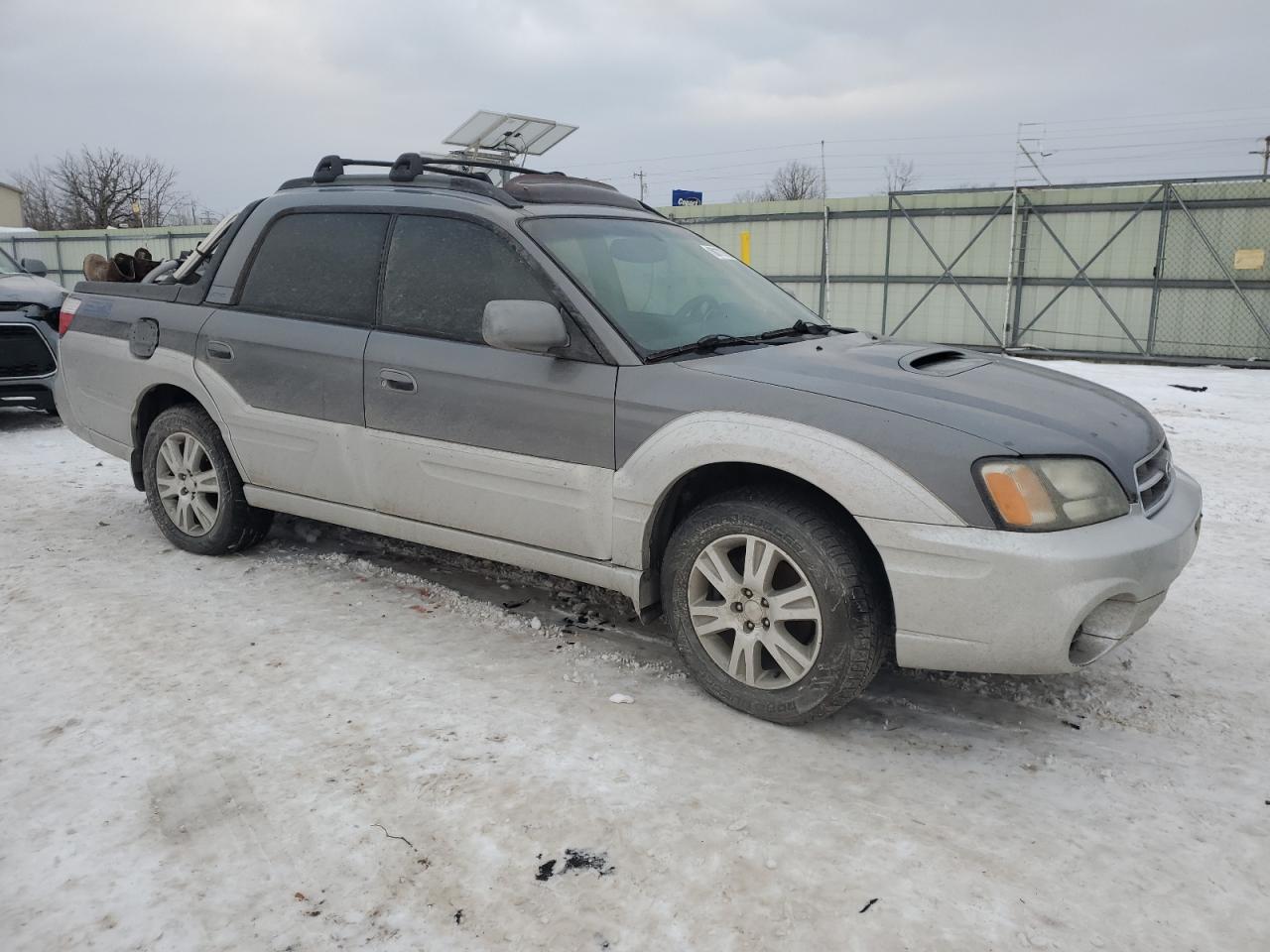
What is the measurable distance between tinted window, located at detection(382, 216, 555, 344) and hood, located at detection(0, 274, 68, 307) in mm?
5626

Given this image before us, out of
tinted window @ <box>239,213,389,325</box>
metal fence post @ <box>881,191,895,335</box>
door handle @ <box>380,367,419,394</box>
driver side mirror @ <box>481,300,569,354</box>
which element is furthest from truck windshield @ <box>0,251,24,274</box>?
metal fence post @ <box>881,191,895,335</box>

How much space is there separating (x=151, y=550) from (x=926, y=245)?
1691 cm

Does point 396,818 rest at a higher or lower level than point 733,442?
lower

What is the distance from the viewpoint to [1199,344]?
16078mm

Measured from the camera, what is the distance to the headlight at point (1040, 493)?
8.93 ft

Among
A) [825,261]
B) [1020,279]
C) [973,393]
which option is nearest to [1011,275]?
[1020,279]

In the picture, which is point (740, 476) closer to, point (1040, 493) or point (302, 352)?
point (1040, 493)

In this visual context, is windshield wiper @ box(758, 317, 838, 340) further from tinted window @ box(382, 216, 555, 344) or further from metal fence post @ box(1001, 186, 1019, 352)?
metal fence post @ box(1001, 186, 1019, 352)

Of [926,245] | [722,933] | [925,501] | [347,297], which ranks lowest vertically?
[722,933]

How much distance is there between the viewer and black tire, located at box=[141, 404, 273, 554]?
4.55m

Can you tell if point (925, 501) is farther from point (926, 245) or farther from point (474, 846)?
point (926, 245)

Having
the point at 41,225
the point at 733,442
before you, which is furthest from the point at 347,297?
the point at 41,225

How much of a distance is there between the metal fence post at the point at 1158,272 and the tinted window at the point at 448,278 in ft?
52.7

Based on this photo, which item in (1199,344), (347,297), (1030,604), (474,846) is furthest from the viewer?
(1199,344)
